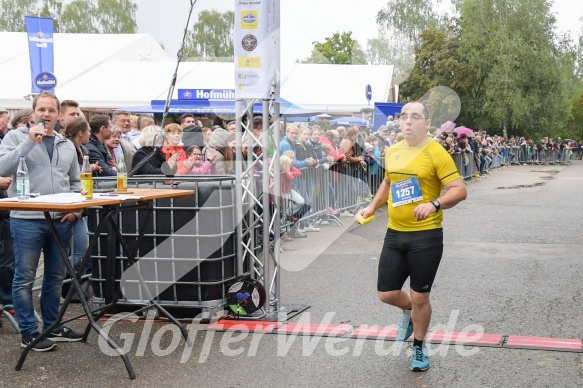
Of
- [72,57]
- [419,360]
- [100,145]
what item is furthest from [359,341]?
[72,57]

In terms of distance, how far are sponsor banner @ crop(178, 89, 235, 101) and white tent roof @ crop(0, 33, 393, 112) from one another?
342 cm

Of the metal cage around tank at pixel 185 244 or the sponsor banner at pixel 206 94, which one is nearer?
the metal cage around tank at pixel 185 244

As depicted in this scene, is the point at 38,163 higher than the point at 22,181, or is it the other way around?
the point at 38,163

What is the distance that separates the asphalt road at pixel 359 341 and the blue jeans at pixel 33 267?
289 millimetres

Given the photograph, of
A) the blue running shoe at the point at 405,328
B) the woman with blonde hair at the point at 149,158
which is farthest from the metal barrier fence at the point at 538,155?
the blue running shoe at the point at 405,328

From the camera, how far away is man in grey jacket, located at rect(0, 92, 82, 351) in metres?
5.75

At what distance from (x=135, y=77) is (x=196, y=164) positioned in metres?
20.3

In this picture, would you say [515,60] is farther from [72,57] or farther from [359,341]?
[359,341]

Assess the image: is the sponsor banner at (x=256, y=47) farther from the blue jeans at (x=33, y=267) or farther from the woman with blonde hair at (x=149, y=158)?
the blue jeans at (x=33, y=267)

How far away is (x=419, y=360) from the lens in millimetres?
5316

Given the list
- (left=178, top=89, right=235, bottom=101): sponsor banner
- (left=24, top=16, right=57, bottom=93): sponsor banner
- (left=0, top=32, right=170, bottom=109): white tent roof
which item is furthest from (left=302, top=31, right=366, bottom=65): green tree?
(left=24, top=16, right=57, bottom=93): sponsor banner

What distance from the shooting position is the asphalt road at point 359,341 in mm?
5207

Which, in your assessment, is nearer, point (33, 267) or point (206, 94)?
point (33, 267)

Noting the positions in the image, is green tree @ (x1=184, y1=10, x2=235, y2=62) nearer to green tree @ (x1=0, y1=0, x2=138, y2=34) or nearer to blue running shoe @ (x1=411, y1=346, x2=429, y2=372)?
green tree @ (x1=0, y1=0, x2=138, y2=34)
